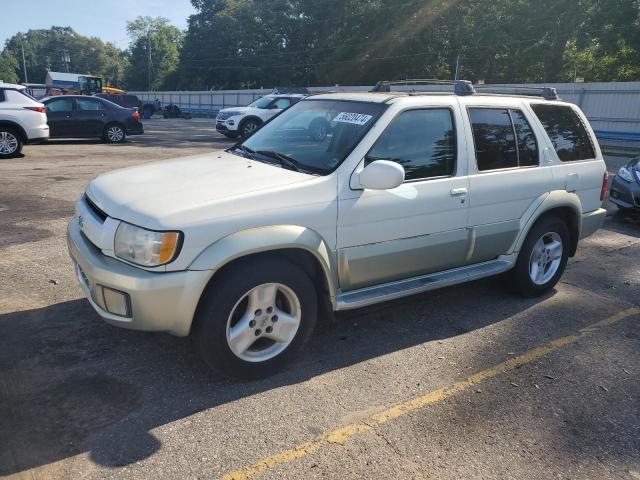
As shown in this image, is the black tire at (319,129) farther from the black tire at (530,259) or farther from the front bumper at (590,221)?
the front bumper at (590,221)

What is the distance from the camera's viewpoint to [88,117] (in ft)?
54.2

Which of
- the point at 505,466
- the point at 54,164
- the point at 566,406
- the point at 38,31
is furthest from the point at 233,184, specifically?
the point at 38,31

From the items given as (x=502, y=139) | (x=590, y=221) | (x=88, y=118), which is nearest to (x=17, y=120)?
(x=88, y=118)

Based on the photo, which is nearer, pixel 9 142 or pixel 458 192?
pixel 458 192

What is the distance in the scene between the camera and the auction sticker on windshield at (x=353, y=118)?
3812mm

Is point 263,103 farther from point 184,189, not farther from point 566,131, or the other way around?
point 184,189

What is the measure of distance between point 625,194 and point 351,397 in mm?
7001

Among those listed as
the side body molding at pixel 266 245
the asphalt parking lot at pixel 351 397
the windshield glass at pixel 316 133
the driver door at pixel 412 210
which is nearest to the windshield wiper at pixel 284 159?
the windshield glass at pixel 316 133

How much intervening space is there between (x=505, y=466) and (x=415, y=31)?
44.7 m

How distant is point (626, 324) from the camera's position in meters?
4.54

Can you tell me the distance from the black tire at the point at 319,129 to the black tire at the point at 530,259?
209cm

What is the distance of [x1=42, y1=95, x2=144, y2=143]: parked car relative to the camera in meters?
16.0

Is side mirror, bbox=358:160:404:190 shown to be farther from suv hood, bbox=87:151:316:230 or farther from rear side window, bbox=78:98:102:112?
rear side window, bbox=78:98:102:112

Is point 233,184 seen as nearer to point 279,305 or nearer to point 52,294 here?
point 279,305
